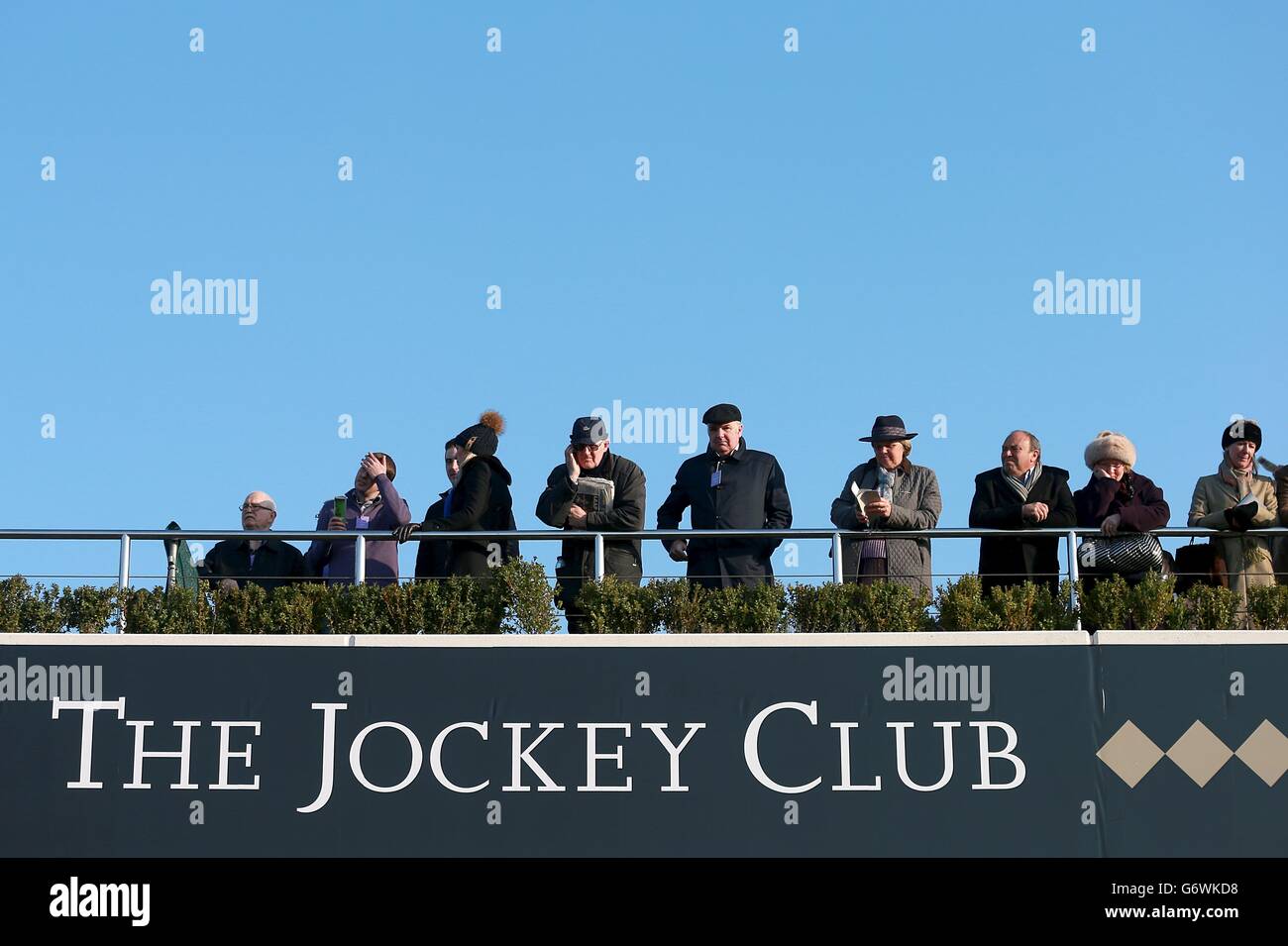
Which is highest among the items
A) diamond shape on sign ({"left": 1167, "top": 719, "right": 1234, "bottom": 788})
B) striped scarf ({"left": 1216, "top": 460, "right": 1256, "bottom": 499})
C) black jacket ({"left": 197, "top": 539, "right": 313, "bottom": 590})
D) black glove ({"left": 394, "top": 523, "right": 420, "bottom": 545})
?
striped scarf ({"left": 1216, "top": 460, "right": 1256, "bottom": 499})

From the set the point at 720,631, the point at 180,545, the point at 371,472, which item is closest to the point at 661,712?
the point at 720,631

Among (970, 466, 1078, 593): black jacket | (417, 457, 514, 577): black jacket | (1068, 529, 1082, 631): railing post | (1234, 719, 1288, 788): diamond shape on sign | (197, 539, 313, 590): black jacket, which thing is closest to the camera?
(1234, 719, 1288, 788): diamond shape on sign

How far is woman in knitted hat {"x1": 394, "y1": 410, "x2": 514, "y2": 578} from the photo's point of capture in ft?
40.6

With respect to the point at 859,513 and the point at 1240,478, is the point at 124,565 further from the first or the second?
the point at 1240,478

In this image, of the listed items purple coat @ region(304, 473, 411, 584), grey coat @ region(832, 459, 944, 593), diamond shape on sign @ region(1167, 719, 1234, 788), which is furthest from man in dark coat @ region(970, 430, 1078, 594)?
purple coat @ region(304, 473, 411, 584)

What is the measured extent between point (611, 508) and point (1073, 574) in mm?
3174

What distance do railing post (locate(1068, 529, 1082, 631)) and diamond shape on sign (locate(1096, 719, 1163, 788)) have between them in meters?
0.79

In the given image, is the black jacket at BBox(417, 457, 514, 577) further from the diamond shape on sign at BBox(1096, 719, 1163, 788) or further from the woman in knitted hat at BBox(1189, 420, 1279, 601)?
the woman in knitted hat at BBox(1189, 420, 1279, 601)

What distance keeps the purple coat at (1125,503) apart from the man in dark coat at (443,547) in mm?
3976

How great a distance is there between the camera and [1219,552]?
12.3 metres

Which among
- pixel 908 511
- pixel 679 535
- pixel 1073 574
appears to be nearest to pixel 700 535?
pixel 679 535

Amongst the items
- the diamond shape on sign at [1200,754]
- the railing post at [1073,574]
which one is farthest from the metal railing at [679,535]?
the diamond shape on sign at [1200,754]
